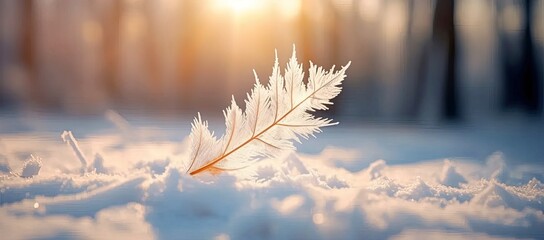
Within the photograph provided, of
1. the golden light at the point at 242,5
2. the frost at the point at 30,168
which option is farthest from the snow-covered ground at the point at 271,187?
the golden light at the point at 242,5

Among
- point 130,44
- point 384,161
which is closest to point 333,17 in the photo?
point 384,161

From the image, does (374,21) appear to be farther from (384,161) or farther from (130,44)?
(130,44)

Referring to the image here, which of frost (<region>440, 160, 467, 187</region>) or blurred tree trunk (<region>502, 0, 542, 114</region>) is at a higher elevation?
blurred tree trunk (<region>502, 0, 542, 114</region>)

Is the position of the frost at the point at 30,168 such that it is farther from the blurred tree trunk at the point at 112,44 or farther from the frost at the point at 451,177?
the frost at the point at 451,177

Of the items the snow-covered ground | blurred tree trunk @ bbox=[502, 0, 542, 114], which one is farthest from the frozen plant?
blurred tree trunk @ bbox=[502, 0, 542, 114]

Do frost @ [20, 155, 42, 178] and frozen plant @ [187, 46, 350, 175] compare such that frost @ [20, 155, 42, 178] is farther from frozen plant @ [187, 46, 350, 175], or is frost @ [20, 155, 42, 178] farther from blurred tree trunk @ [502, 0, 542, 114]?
blurred tree trunk @ [502, 0, 542, 114]

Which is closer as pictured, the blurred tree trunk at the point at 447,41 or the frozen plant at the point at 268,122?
the frozen plant at the point at 268,122

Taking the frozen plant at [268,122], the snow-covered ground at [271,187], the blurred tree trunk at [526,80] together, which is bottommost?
the snow-covered ground at [271,187]

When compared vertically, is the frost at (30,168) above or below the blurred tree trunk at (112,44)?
below
